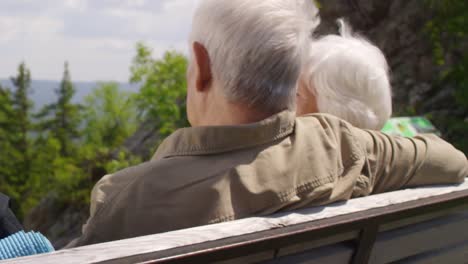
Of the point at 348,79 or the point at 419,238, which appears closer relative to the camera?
the point at 419,238

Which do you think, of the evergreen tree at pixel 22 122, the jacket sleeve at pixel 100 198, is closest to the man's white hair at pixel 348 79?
the jacket sleeve at pixel 100 198

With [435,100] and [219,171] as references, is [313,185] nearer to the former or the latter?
[219,171]

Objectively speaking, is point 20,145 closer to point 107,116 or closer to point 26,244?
point 107,116

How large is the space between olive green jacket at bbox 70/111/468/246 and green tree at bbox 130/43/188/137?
419 inches

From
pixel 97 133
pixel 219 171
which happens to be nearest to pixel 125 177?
pixel 219 171

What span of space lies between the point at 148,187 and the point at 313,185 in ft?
1.46

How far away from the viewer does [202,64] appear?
1.73m

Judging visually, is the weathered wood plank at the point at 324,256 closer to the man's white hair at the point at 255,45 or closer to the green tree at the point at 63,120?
the man's white hair at the point at 255,45

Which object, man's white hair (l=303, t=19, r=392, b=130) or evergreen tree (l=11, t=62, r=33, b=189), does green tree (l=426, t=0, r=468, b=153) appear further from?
evergreen tree (l=11, t=62, r=33, b=189)

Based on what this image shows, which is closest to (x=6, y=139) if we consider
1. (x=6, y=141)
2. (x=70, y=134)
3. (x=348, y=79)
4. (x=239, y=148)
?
(x=6, y=141)

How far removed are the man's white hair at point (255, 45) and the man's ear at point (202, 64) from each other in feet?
0.07

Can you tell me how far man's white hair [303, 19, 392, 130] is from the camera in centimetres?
238

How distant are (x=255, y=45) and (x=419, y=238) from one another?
77 cm

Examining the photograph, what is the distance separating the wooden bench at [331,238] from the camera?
3.87ft
